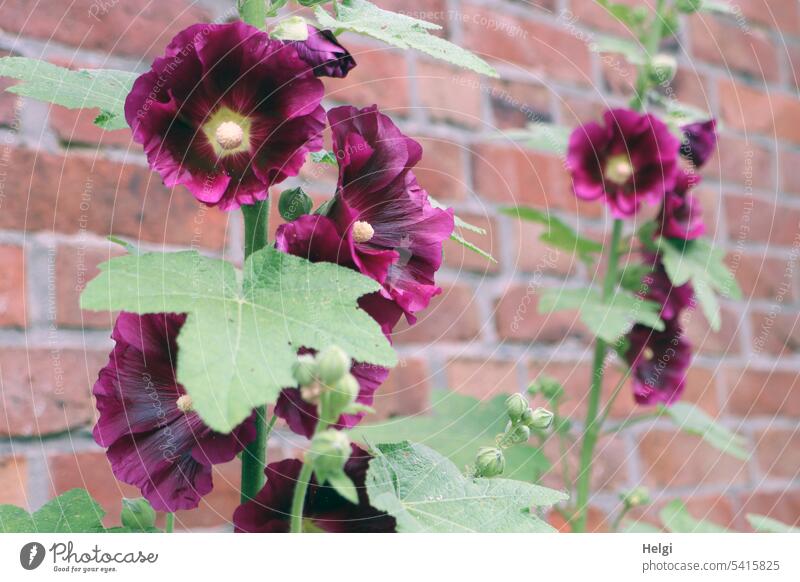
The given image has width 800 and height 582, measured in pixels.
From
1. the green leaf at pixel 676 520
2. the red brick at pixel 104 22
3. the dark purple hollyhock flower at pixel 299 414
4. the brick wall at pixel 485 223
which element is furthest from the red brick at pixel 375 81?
the dark purple hollyhock flower at pixel 299 414

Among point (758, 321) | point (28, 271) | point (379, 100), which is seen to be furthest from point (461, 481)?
point (758, 321)

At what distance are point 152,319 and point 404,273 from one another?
2.9 inches

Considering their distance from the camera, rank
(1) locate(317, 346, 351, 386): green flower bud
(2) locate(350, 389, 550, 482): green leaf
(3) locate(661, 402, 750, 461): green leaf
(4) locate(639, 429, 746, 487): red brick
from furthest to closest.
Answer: (4) locate(639, 429, 746, 487): red brick → (3) locate(661, 402, 750, 461): green leaf → (2) locate(350, 389, 550, 482): green leaf → (1) locate(317, 346, 351, 386): green flower bud

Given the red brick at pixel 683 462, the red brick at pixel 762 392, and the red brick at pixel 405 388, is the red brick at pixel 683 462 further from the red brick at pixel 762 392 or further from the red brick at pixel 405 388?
the red brick at pixel 405 388

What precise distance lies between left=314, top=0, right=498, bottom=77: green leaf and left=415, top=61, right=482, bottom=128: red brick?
39 cm

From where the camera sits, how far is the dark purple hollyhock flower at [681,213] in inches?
20.8

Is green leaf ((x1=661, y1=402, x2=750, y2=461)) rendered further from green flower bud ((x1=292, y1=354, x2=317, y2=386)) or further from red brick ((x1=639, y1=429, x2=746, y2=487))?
green flower bud ((x1=292, y1=354, x2=317, y2=386))

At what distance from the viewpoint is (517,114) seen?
74 cm

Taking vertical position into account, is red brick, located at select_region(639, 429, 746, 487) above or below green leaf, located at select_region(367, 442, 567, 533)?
below

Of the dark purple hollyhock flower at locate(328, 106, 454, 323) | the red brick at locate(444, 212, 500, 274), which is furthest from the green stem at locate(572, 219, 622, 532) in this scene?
the dark purple hollyhock flower at locate(328, 106, 454, 323)

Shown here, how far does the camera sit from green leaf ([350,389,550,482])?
0.47 meters

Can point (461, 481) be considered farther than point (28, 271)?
No

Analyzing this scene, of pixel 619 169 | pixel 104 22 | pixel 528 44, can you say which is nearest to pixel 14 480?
pixel 104 22
